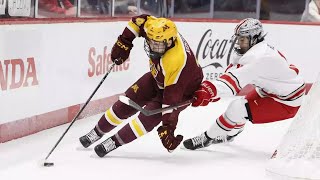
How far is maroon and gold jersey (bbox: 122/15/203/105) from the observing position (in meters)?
3.25

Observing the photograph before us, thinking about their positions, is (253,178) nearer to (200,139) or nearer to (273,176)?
(273,176)

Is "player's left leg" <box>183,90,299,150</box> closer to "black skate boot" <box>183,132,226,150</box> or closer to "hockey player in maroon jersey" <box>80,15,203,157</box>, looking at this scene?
"black skate boot" <box>183,132,226,150</box>

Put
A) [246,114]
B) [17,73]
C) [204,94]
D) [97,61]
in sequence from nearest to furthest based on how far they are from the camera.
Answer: [204,94], [246,114], [17,73], [97,61]

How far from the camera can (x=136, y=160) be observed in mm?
3340

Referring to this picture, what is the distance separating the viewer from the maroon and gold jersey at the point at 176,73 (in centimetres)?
325

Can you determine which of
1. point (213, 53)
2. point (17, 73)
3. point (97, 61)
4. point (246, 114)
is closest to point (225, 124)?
point (246, 114)

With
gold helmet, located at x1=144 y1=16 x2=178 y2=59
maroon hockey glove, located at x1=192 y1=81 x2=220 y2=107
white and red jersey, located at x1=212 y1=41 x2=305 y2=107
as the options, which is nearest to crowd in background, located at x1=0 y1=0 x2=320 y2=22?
white and red jersey, located at x1=212 y1=41 x2=305 y2=107

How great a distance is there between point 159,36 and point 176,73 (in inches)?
7.4

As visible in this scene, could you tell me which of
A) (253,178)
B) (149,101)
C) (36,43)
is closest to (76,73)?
(36,43)

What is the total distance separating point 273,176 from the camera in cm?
303

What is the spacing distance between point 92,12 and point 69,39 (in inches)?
25.7

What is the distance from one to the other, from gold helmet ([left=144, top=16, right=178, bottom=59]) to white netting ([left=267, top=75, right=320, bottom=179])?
2.20 ft

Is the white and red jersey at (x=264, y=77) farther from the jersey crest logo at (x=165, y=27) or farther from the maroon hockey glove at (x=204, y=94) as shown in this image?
the jersey crest logo at (x=165, y=27)

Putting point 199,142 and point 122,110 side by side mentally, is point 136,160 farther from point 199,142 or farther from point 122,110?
point 199,142
